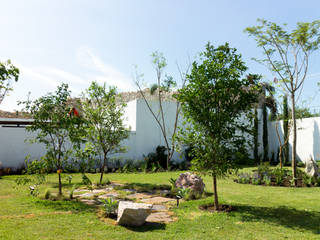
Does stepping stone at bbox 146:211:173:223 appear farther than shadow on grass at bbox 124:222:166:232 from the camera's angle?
Yes

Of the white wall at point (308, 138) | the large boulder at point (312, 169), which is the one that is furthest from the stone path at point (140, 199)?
the white wall at point (308, 138)

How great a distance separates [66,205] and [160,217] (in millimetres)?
2379

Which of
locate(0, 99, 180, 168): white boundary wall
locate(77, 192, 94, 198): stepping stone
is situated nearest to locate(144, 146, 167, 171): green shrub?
locate(0, 99, 180, 168): white boundary wall

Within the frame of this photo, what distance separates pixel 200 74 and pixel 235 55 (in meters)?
0.93

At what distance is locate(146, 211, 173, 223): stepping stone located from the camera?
17.4 feet

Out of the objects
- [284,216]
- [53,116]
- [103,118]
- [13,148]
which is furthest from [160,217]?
[13,148]

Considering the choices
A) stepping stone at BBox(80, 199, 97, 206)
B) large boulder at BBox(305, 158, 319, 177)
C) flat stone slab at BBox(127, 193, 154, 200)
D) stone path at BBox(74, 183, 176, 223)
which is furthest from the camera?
large boulder at BBox(305, 158, 319, 177)

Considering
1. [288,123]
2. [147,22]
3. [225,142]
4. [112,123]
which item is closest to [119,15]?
[147,22]

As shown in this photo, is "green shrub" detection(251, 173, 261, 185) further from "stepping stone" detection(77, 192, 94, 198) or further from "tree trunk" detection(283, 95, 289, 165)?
"tree trunk" detection(283, 95, 289, 165)

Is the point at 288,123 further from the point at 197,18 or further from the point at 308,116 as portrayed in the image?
the point at 197,18

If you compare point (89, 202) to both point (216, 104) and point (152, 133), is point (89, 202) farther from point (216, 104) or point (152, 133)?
point (152, 133)

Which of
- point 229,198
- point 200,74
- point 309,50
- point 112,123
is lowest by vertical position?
point 229,198

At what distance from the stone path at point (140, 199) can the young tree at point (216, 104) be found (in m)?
1.28

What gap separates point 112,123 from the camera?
1002 centimetres
